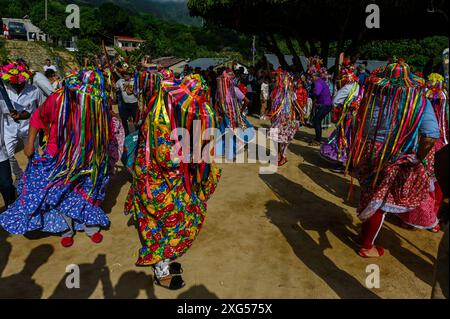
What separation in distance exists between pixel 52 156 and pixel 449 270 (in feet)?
10.9

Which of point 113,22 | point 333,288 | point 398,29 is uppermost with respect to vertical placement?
point 113,22

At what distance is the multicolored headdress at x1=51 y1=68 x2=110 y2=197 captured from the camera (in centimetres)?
328

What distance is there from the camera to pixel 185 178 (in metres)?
2.91

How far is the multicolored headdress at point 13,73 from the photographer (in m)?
A: 3.94

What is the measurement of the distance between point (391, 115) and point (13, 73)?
415 centimetres

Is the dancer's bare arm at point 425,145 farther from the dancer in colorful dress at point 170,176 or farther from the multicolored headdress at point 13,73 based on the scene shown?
the multicolored headdress at point 13,73

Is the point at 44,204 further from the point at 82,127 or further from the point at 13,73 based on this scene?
the point at 13,73

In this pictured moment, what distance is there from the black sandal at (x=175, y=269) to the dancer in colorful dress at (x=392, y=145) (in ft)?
6.09

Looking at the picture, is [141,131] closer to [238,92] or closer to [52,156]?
[52,156]

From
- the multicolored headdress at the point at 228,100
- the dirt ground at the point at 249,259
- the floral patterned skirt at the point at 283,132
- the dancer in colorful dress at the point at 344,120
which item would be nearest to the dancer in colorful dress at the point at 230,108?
the multicolored headdress at the point at 228,100

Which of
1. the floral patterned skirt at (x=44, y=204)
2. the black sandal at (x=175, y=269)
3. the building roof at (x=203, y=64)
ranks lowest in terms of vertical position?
the black sandal at (x=175, y=269)

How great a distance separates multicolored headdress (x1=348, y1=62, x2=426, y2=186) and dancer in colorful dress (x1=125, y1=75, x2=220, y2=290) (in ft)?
5.32

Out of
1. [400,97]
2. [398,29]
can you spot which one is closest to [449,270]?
[400,97]

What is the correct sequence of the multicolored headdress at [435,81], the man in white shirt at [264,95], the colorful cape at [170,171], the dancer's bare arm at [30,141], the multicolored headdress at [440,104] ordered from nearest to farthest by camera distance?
1. the colorful cape at [170,171]
2. the dancer's bare arm at [30,141]
3. the multicolored headdress at [440,104]
4. the multicolored headdress at [435,81]
5. the man in white shirt at [264,95]
